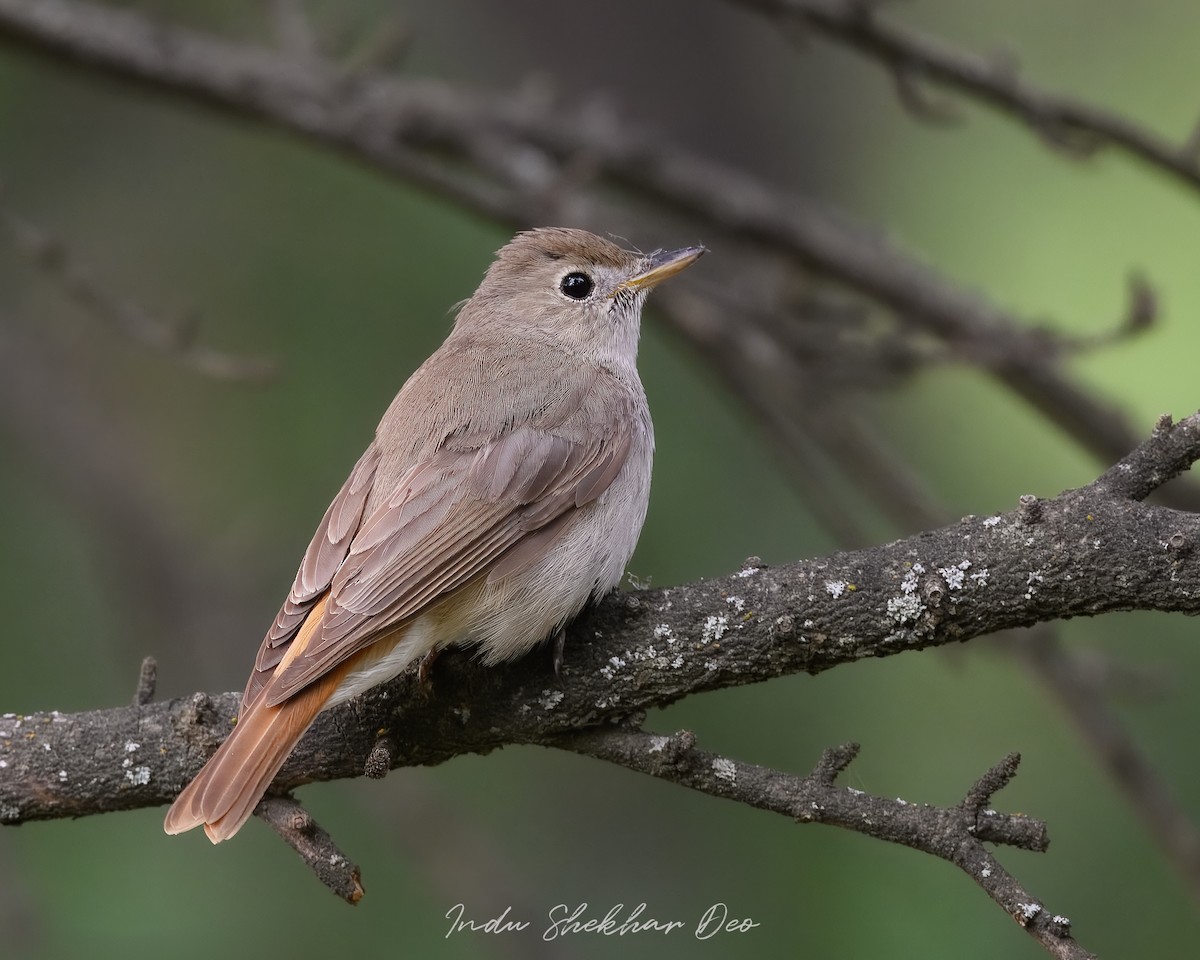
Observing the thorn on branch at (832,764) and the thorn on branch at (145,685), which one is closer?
the thorn on branch at (832,764)

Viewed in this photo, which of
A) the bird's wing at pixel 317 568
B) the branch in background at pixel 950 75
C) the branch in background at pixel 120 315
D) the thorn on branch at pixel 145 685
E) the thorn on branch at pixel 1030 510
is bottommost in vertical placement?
the thorn on branch at pixel 145 685

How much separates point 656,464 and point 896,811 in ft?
13.2

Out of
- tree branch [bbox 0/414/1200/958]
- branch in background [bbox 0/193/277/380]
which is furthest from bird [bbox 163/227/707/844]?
branch in background [bbox 0/193/277/380]

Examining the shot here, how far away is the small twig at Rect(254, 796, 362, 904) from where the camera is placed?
324cm

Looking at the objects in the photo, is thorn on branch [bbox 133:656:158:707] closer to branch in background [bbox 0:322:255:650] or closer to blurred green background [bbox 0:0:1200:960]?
blurred green background [bbox 0:0:1200:960]

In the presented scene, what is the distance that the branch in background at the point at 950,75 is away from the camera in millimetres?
5262

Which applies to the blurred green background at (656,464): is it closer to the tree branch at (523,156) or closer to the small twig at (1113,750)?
the tree branch at (523,156)

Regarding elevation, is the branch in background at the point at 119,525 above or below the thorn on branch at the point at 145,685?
above

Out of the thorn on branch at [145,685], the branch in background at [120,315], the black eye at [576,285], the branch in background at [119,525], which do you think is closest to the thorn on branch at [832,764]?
the thorn on branch at [145,685]

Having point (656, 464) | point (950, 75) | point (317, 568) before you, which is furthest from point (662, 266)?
point (656, 464)

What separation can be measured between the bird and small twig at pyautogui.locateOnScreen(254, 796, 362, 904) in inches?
3.7

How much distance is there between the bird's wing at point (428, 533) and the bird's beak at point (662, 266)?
942 mm

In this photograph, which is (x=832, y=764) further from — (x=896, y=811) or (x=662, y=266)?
(x=662, y=266)

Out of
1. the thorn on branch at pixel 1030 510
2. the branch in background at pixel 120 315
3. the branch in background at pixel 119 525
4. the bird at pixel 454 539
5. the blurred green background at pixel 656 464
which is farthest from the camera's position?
the branch in background at pixel 119 525
